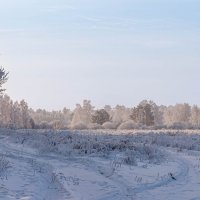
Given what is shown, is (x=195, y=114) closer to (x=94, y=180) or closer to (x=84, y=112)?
(x=84, y=112)

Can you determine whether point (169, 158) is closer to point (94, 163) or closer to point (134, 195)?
point (94, 163)

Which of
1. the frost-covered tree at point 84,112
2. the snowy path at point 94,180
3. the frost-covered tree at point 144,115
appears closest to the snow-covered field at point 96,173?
the snowy path at point 94,180

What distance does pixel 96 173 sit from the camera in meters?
18.1

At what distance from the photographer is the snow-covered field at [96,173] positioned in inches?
546

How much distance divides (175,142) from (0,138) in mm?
11210

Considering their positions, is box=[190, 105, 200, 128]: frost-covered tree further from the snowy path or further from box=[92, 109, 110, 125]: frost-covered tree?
the snowy path

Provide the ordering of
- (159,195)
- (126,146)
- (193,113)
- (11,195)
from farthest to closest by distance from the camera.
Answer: (193,113), (126,146), (159,195), (11,195)

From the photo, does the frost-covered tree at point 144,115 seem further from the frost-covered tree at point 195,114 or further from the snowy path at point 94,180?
the snowy path at point 94,180

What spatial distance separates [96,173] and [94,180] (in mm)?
1657

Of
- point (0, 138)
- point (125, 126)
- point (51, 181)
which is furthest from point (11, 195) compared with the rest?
point (125, 126)

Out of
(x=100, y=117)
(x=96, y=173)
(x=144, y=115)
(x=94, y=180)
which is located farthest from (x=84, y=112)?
(x=94, y=180)

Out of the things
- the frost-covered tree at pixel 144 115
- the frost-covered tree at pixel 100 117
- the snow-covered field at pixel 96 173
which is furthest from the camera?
the frost-covered tree at pixel 144 115

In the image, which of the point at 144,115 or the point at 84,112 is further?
the point at 84,112

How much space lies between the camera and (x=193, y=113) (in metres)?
172
